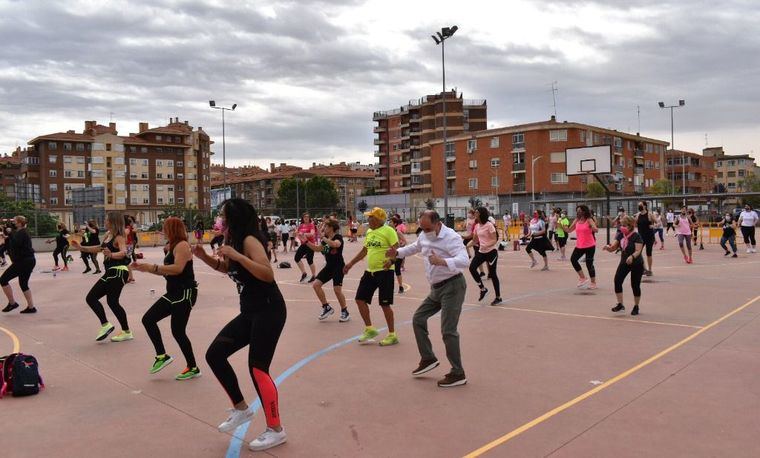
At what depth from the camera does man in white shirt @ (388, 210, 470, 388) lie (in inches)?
240

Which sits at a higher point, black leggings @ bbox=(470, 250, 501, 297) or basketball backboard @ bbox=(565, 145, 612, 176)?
basketball backboard @ bbox=(565, 145, 612, 176)

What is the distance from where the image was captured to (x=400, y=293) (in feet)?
44.1

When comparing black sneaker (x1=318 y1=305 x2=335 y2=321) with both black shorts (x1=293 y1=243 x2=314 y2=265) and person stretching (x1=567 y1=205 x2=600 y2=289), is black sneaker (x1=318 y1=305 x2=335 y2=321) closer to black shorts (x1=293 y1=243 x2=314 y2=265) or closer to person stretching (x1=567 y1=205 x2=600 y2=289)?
black shorts (x1=293 y1=243 x2=314 y2=265)

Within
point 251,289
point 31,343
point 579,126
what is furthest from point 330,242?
point 579,126

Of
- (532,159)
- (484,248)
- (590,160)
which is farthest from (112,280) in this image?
(532,159)

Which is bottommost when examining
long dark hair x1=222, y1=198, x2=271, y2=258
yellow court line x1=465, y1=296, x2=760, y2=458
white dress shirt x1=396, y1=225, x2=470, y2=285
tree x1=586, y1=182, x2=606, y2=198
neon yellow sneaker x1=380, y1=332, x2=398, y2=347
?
yellow court line x1=465, y1=296, x2=760, y2=458

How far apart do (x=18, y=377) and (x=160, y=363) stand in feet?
4.38

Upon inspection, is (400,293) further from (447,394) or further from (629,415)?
(629,415)

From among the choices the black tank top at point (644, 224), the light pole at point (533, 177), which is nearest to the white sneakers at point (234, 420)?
the black tank top at point (644, 224)

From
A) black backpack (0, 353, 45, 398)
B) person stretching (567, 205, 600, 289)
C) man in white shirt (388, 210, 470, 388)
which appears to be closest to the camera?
black backpack (0, 353, 45, 398)

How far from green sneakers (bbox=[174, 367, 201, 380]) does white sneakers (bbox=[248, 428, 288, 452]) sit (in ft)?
7.04

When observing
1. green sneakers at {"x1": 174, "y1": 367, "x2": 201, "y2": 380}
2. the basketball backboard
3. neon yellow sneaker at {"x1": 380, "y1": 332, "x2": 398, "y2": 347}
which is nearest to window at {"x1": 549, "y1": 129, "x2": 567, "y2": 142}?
the basketball backboard

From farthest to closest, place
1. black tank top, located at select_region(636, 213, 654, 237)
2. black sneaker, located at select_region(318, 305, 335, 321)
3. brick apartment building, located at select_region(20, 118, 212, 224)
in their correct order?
brick apartment building, located at select_region(20, 118, 212, 224)
black tank top, located at select_region(636, 213, 654, 237)
black sneaker, located at select_region(318, 305, 335, 321)

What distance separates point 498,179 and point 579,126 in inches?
484
